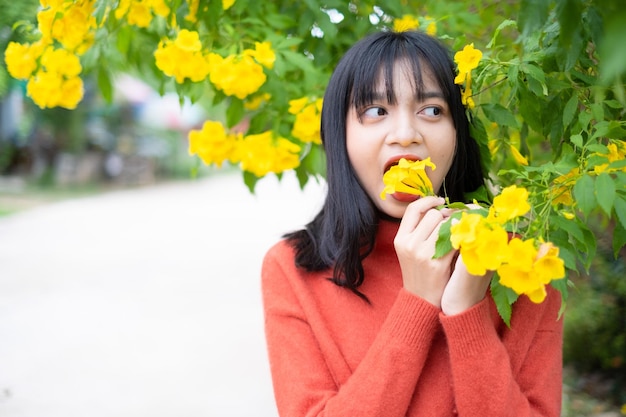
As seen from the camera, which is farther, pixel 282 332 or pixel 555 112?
pixel 282 332

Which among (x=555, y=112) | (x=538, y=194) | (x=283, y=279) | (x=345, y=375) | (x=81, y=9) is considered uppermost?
(x=81, y=9)

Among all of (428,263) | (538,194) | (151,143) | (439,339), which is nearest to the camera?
(538,194)

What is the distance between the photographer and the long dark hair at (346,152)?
57.0 inches

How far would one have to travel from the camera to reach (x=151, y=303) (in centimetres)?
641

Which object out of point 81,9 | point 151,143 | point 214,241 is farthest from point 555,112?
point 151,143

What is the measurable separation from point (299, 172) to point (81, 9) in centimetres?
69

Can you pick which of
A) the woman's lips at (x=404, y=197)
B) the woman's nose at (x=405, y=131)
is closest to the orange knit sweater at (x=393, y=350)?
the woman's lips at (x=404, y=197)

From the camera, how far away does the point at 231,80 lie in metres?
1.75

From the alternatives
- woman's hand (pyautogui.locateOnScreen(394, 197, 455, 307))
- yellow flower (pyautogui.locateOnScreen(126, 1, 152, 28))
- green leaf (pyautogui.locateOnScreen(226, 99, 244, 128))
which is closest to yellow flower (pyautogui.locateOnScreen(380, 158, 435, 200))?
woman's hand (pyautogui.locateOnScreen(394, 197, 455, 307))

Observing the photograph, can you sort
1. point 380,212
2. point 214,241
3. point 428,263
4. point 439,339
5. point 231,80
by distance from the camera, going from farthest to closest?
point 214,241, point 231,80, point 380,212, point 439,339, point 428,263

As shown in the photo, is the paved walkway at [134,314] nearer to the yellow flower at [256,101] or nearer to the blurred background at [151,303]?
the blurred background at [151,303]

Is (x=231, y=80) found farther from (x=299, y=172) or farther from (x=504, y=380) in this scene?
(x=504, y=380)

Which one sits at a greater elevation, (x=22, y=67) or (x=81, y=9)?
(x=81, y=9)

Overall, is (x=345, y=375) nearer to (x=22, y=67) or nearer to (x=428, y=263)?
(x=428, y=263)
